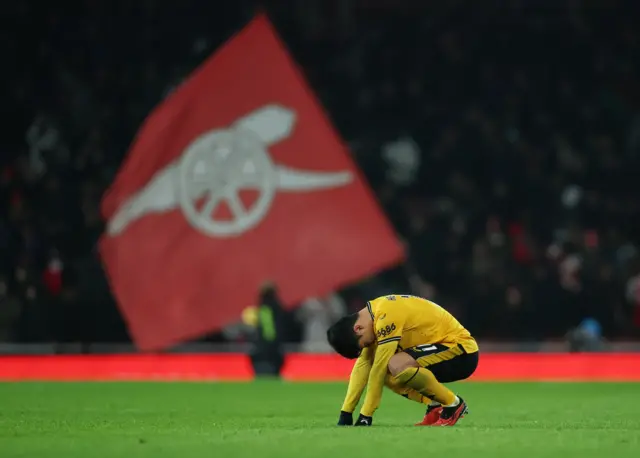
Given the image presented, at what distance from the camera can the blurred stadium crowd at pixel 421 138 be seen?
92.8ft

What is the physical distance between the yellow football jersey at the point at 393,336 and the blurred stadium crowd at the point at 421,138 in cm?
1461

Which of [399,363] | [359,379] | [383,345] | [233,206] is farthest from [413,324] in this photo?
[233,206]

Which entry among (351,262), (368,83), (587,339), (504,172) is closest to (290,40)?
(368,83)

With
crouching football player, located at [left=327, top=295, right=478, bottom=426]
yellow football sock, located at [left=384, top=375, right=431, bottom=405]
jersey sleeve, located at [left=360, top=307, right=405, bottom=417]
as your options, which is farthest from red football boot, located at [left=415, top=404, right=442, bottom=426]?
jersey sleeve, located at [left=360, top=307, right=405, bottom=417]

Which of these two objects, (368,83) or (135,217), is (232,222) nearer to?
(135,217)

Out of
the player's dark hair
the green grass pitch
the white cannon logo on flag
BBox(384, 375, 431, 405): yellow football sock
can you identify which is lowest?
the green grass pitch

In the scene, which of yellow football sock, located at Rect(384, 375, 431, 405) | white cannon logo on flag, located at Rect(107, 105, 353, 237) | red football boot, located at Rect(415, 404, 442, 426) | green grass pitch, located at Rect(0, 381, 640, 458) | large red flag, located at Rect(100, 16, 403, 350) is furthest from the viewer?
white cannon logo on flag, located at Rect(107, 105, 353, 237)

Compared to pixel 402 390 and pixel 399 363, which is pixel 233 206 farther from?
pixel 399 363

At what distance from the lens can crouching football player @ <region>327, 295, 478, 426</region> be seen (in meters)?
12.9

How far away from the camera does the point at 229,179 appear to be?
27047mm

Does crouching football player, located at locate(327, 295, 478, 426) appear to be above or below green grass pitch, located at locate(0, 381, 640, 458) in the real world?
above

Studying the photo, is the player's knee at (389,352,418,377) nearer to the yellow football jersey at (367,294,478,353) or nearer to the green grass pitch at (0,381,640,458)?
the yellow football jersey at (367,294,478,353)

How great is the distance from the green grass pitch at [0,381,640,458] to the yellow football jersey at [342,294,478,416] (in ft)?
1.21

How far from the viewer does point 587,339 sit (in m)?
27.5
